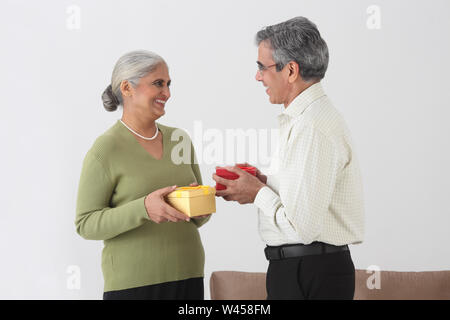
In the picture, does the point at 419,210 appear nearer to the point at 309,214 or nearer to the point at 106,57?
the point at 309,214

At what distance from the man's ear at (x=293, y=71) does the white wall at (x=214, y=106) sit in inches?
68.4

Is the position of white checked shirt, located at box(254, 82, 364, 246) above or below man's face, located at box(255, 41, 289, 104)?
below

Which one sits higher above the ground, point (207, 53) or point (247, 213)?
point (207, 53)

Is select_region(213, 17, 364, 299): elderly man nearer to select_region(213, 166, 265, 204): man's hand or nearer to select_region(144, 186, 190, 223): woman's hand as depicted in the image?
select_region(213, 166, 265, 204): man's hand

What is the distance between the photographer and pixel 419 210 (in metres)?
3.57

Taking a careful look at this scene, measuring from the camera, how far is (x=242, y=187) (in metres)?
1.90

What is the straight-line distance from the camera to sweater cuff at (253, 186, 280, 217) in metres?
1.80

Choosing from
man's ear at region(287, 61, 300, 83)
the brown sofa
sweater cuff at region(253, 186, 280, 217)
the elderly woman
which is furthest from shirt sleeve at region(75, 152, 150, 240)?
the brown sofa

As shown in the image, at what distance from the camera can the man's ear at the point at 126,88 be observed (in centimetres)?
225

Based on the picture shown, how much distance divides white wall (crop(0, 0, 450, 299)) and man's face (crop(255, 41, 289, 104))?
167cm

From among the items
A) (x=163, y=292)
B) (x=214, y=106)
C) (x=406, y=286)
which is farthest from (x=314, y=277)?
(x=214, y=106)

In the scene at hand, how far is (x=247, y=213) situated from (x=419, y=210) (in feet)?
3.74

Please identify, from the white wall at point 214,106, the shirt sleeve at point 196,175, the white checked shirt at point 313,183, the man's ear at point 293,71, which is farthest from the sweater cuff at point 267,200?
the white wall at point 214,106

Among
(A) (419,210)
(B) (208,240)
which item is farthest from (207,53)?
(A) (419,210)
